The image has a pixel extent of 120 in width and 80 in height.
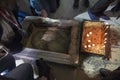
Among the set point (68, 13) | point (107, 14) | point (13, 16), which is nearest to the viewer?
point (13, 16)

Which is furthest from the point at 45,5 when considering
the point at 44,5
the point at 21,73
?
the point at 21,73

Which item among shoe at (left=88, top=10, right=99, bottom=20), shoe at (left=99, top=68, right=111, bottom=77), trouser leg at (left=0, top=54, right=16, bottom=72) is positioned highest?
shoe at (left=88, top=10, right=99, bottom=20)

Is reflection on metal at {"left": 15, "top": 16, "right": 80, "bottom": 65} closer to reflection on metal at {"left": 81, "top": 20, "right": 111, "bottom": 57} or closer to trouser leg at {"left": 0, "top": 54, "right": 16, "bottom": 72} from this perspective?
reflection on metal at {"left": 81, "top": 20, "right": 111, "bottom": 57}

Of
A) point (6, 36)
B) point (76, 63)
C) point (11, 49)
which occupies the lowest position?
point (76, 63)

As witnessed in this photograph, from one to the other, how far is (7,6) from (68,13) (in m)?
1.24

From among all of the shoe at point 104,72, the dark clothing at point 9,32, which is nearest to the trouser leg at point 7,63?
the dark clothing at point 9,32

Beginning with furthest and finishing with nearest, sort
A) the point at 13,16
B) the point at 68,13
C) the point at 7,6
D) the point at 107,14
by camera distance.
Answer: the point at 68,13
the point at 107,14
the point at 13,16
the point at 7,6

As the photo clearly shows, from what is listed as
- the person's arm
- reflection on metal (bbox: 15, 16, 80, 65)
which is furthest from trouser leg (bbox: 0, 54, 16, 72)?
the person's arm

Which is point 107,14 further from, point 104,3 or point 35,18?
point 35,18

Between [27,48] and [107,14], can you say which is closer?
[27,48]

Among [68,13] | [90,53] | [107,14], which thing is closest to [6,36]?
[90,53]

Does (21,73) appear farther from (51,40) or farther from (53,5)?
(53,5)

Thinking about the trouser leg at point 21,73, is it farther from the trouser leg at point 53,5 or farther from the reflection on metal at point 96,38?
the trouser leg at point 53,5

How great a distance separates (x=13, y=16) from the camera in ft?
7.29
